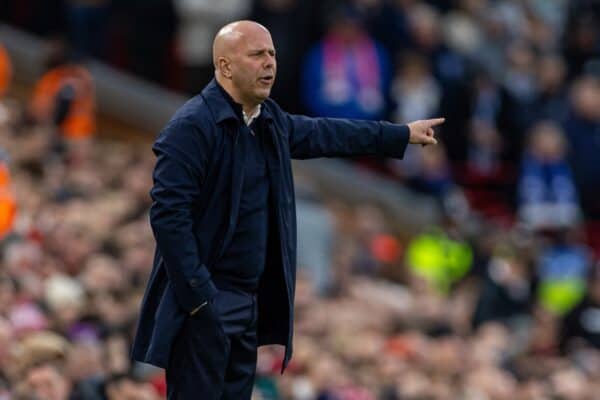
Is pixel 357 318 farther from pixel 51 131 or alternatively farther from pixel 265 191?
pixel 265 191

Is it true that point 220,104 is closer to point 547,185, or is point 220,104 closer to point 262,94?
point 262,94

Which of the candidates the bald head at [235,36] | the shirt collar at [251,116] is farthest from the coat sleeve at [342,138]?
the bald head at [235,36]

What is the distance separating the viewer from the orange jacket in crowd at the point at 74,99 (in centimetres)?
1500

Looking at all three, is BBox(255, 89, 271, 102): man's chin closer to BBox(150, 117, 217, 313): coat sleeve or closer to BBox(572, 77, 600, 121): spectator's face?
BBox(150, 117, 217, 313): coat sleeve

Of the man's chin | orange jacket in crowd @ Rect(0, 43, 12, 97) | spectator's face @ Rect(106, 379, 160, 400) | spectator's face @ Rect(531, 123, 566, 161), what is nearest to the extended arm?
the man's chin

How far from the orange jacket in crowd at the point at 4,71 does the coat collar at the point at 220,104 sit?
910 cm

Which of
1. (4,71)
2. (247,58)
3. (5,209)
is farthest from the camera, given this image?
(4,71)

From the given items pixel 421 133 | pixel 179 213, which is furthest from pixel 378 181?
pixel 179 213

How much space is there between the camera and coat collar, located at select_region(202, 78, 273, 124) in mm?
6629

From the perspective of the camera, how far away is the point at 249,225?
675 centimetres

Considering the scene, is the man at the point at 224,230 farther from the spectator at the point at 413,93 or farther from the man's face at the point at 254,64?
the spectator at the point at 413,93

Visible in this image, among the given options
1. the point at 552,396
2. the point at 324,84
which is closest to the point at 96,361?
the point at 552,396

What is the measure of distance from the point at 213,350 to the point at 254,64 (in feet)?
3.56

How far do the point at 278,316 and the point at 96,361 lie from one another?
8.51 feet
